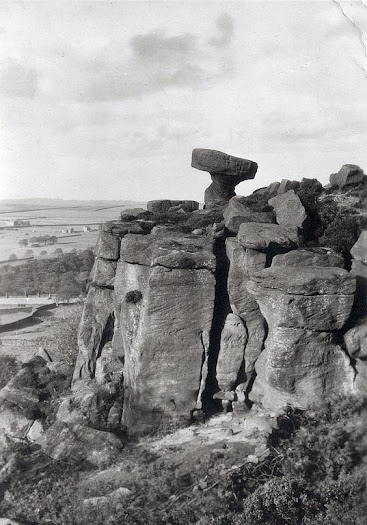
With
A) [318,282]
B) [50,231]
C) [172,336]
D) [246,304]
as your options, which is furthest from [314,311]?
[50,231]

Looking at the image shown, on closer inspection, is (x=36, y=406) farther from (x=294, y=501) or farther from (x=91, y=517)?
(x=294, y=501)

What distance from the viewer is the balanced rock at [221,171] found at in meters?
31.5

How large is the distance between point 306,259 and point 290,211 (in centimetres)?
422

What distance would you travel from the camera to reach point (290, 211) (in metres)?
25.0

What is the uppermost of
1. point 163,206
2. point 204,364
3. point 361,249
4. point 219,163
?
point 219,163

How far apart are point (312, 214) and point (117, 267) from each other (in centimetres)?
1033

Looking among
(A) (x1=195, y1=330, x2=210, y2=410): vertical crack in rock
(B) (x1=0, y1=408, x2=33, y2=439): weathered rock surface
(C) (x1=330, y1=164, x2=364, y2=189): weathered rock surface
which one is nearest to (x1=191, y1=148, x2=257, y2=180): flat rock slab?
(C) (x1=330, y1=164, x2=364, y2=189): weathered rock surface

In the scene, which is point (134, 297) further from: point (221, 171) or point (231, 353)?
point (221, 171)

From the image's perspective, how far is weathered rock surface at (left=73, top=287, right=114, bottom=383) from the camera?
2750 cm

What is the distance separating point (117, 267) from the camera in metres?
26.0

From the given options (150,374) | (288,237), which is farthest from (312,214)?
(150,374)

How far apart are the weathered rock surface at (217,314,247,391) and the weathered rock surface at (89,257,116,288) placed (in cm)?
809

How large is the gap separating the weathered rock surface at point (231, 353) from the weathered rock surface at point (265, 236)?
11.4 feet

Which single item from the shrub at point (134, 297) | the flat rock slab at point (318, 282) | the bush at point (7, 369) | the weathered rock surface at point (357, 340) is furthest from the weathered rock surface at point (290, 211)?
the bush at point (7, 369)
